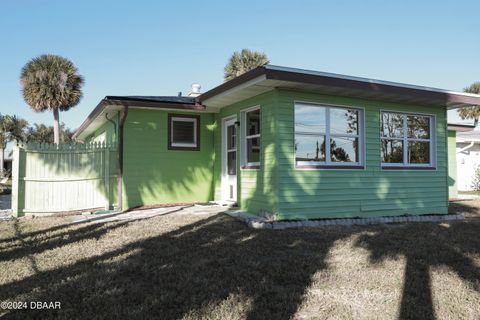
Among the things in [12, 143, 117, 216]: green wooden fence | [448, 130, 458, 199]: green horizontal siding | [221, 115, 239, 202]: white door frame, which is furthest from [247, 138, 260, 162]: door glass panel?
[448, 130, 458, 199]: green horizontal siding

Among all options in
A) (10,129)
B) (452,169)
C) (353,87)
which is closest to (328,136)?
(353,87)

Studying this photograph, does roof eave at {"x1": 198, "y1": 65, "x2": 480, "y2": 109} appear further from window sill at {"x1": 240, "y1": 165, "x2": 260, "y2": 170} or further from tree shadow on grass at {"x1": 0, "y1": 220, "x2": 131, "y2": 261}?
tree shadow on grass at {"x1": 0, "y1": 220, "x2": 131, "y2": 261}

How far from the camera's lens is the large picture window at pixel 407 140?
830 cm

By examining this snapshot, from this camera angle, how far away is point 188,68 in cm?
1620

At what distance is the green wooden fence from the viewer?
26.9 ft

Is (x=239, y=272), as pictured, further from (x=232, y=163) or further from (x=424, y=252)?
(x=232, y=163)

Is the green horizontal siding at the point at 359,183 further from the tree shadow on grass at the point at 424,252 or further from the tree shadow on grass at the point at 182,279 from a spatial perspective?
the tree shadow on grass at the point at 182,279

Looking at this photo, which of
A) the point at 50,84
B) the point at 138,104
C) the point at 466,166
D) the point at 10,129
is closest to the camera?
the point at 138,104

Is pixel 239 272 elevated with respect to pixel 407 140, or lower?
lower

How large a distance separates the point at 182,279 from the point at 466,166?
18825mm

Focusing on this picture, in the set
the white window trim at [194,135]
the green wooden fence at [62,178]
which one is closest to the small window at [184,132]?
the white window trim at [194,135]

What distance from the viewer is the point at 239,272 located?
4.06 metres

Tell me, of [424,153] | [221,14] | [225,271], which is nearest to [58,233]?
[225,271]

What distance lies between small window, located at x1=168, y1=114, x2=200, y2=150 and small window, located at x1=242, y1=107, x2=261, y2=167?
1.88 metres
